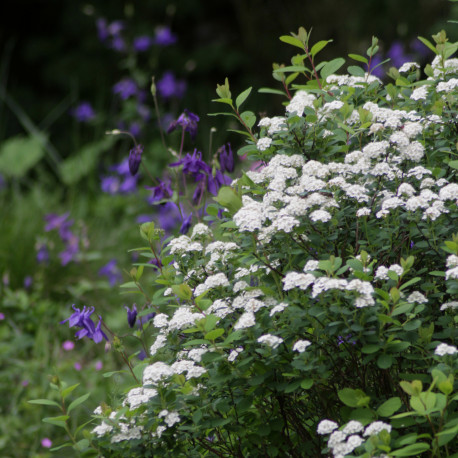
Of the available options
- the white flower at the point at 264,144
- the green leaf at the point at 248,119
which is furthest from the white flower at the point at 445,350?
the green leaf at the point at 248,119

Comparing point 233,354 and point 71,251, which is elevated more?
point 233,354

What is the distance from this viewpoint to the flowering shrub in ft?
4.23

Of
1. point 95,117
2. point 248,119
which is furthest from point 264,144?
point 95,117

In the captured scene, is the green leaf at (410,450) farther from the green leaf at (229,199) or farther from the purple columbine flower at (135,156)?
the purple columbine flower at (135,156)

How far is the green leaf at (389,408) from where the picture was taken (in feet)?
4.14

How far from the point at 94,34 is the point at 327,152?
23.2 ft

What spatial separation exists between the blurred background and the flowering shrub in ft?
5.04

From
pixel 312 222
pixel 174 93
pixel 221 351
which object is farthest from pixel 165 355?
pixel 174 93

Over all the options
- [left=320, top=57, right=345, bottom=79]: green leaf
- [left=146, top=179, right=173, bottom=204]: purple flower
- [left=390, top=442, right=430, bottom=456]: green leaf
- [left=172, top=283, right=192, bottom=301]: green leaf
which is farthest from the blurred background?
[left=390, top=442, right=430, bottom=456]: green leaf

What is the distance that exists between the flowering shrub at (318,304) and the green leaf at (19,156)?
444cm

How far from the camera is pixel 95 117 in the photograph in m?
5.73

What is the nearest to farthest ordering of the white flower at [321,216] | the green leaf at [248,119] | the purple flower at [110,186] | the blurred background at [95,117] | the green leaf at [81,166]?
1. the white flower at [321,216]
2. the green leaf at [248,119]
3. the blurred background at [95,117]
4. the purple flower at [110,186]
5. the green leaf at [81,166]

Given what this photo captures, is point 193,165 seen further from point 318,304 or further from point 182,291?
point 318,304

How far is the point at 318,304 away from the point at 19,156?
5.24 m
